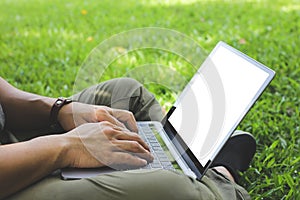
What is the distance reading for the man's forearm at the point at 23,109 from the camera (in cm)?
171

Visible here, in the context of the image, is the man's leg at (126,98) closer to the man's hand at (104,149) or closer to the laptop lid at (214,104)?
the laptop lid at (214,104)

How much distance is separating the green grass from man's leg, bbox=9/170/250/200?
604 mm

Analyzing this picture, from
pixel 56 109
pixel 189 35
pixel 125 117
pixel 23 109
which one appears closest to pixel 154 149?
pixel 125 117

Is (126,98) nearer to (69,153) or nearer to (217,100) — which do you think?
(217,100)

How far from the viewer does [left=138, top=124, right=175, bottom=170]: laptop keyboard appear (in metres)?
1.42

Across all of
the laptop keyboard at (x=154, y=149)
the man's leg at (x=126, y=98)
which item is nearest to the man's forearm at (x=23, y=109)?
the man's leg at (x=126, y=98)

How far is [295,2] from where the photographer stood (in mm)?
4961

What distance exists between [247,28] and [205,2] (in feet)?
4.11

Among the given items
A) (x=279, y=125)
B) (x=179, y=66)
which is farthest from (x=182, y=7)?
(x=279, y=125)

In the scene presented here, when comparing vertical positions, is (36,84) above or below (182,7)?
below

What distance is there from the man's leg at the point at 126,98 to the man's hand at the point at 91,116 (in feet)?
0.62

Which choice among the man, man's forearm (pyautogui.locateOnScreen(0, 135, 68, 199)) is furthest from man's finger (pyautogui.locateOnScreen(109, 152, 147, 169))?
man's forearm (pyautogui.locateOnScreen(0, 135, 68, 199))

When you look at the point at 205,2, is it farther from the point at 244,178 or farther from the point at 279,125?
the point at 244,178

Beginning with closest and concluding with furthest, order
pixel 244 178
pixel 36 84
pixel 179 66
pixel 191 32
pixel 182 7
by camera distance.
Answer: pixel 244 178 → pixel 36 84 → pixel 179 66 → pixel 191 32 → pixel 182 7
